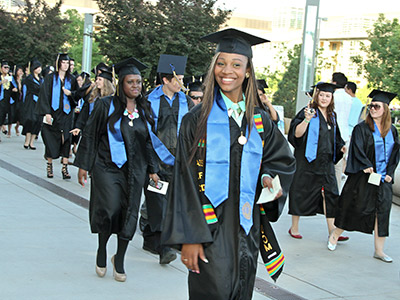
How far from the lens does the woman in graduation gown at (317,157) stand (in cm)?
735

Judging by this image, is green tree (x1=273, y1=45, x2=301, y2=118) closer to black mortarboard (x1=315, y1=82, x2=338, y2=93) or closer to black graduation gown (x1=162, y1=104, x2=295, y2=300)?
black mortarboard (x1=315, y1=82, x2=338, y2=93)

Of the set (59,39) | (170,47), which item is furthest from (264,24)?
(170,47)

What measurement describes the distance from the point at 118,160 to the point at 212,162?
2312 millimetres

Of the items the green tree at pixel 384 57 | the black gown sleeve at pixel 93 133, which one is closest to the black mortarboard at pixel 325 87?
the black gown sleeve at pixel 93 133

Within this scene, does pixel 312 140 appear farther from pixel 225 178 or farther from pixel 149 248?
pixel 225 178

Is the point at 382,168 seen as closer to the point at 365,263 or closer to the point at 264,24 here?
the point at 365,263

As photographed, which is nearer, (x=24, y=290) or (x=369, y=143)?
(x=24, y=290)

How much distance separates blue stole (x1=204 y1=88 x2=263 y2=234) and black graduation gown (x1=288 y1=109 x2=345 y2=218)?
4.27m

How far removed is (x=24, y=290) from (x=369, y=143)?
3.96 meters

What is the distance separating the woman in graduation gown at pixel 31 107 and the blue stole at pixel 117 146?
30.5 ft

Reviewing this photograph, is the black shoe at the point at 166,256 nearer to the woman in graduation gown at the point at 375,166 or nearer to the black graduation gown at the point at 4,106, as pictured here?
the woman in graduation gown at the point at 375,166

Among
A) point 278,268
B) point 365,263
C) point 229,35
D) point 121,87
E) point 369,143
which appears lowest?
point 365,263

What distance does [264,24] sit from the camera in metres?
94.0

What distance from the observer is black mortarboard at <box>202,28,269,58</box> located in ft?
11.0
